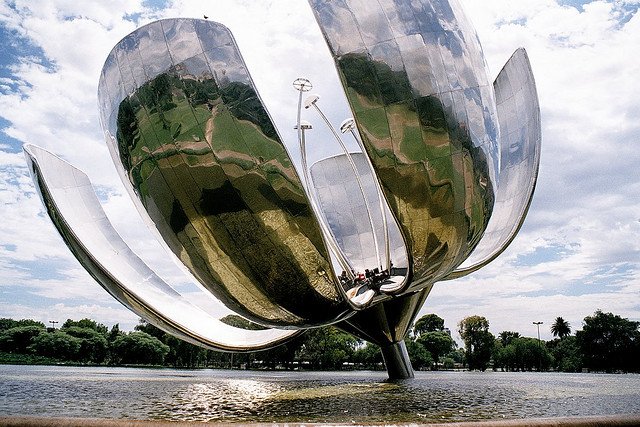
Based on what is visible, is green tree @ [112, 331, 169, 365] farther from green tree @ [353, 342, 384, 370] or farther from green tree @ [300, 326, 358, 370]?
green tree @ [353, 342, 384, 370]

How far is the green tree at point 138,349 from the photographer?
5100cm

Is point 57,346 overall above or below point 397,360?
above

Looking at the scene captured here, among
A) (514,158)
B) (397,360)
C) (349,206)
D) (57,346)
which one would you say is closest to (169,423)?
(514,158)

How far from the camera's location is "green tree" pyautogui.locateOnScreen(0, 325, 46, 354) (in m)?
54.4

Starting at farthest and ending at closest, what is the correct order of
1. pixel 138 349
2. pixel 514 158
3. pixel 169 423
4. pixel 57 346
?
pixel 138 349 < pixel 57 346 < pixel 514 158 < pixel 169 423

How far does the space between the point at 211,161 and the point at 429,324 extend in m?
68.1

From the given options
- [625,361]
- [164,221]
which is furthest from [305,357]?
[164,221]

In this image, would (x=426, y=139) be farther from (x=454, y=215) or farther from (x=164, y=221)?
(x=164, y=221)

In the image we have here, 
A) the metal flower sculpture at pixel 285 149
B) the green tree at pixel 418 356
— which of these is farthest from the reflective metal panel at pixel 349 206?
the green tree at pixel 418 356

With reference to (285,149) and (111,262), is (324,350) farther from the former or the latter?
(285,149)

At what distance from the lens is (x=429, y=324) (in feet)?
237

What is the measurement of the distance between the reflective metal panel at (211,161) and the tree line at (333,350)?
38295 millimetres

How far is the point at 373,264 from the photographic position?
51.8 ft

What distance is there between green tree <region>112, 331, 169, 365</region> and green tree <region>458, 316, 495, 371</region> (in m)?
30.1
